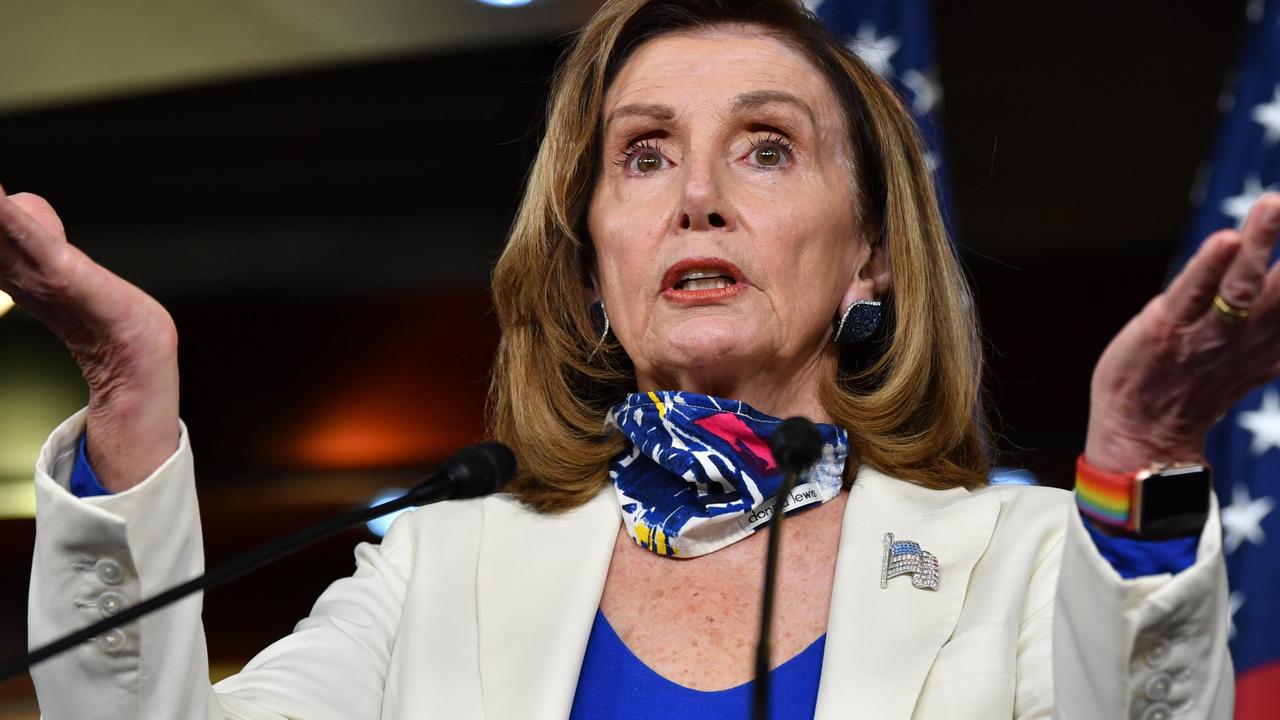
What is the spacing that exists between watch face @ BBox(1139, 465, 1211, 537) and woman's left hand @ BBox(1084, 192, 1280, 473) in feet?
0.05

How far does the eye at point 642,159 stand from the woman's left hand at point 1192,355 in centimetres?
96

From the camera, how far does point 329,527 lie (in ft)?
3.87

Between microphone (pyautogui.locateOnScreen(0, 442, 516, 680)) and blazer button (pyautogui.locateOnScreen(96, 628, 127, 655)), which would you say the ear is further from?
blazer button (pyautogui.locateOnScreen(96, 628, 127, 655))

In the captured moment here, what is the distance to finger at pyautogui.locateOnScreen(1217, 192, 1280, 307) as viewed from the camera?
1007 millimetres

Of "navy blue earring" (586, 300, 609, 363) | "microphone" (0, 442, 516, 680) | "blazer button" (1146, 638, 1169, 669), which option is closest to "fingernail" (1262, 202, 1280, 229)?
"blazer button" (1146, 638, 1169, 669)

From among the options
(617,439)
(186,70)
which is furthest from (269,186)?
(617,439)

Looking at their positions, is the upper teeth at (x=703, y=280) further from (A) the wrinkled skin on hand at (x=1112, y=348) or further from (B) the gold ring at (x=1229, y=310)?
(B) the gold ring at (x=1229, y=310)

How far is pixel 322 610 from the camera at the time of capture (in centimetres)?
182

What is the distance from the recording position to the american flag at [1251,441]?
2.16 metres

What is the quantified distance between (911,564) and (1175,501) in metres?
0.54

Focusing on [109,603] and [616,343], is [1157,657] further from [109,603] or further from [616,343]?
[616,343]

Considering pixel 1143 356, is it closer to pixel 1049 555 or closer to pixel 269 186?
pixel 1049 555

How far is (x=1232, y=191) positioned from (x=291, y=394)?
3.11m

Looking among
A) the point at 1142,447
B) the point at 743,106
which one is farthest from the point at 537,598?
the point at 1142,447
